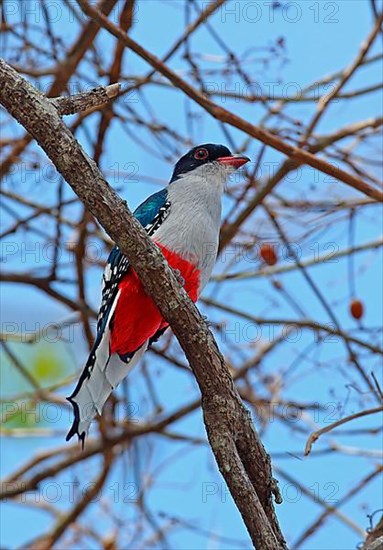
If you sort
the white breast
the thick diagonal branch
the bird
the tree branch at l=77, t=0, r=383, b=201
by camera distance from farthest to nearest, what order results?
the tree branch at l=77, t=0, r=383, b=201 < the white breast < the bird < the thick diagonal branch

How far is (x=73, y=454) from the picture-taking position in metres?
5.50

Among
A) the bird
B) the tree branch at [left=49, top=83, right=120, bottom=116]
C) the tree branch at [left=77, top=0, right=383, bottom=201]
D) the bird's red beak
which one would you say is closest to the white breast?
the bird

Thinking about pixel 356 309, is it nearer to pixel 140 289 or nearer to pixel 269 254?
pixel 269 254

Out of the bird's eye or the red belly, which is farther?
the bird's eye

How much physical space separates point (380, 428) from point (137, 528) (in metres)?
1.73

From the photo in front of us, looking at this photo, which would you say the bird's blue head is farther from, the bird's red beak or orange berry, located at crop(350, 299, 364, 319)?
orange berry, located at crop(350, 299, 364, 319)

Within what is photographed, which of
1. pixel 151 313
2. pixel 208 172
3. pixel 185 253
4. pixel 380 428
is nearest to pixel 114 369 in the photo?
pixel 151 313

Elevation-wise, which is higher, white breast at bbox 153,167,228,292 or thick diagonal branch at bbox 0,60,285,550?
white breast at bbox 153,167,228,292

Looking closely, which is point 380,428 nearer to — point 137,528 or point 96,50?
point 137,528

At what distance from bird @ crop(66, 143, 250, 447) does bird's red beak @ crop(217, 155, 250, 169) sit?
289mm

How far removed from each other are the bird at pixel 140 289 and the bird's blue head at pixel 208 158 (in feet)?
0.96

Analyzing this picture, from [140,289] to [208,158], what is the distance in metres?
0.92

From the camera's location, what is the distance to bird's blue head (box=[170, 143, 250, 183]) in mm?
4238

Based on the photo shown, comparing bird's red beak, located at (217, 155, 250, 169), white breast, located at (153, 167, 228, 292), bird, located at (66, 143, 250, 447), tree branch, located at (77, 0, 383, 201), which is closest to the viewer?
bird, located at (66, 143, 250, 447)
